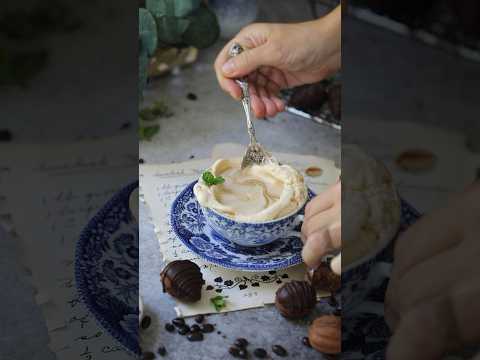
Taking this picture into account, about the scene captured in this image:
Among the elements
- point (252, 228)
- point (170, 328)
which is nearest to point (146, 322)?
point (170, 328)

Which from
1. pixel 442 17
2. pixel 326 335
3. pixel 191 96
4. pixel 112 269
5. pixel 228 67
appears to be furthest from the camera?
pixel 191 96

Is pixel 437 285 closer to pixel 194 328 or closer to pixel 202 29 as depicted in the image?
pixel 194 328

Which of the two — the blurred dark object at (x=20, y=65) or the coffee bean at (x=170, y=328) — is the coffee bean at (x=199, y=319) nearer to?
the coffee bean at (x=170, y=328)

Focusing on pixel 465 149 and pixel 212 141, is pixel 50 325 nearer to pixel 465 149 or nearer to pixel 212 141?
pixel 465 149

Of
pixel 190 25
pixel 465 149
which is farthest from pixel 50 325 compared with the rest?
pixel 190 25

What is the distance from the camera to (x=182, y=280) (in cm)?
56

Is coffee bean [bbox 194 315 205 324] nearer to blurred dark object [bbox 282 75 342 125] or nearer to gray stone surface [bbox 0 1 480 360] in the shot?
gray stone surface [bbox 0 1 480 360]

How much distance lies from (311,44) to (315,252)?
356mm

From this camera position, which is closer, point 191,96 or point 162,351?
point 162,351

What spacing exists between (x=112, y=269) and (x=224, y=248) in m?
0.20

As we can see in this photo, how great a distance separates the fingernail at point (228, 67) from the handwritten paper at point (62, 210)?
0.41 metres

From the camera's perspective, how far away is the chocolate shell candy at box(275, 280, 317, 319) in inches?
22.0

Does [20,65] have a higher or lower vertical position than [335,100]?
higher

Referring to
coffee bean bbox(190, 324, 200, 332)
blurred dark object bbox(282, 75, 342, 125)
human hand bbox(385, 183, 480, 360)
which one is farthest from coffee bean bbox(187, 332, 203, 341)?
blurred dark object bbox(282, 75, 342, 125)
